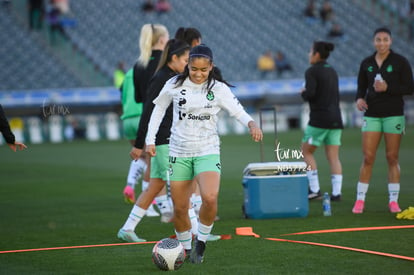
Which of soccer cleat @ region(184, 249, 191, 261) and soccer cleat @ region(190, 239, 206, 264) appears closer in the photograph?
soccer cleat @ region(190, 239, 206, 264)

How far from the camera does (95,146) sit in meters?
27.2

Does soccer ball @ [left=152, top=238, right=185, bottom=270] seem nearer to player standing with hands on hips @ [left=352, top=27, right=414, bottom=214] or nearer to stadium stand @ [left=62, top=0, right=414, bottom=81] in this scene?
player standing with hands on hips @ [left=352, top=27, right=414, bottom=214]

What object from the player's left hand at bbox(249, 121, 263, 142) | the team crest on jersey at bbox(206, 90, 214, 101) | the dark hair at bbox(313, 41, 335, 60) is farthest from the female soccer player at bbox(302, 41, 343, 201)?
the player's left hand at bbox(249, 121, 263, 142)

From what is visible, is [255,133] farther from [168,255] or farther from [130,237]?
[130,237]

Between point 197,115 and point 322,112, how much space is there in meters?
5.08

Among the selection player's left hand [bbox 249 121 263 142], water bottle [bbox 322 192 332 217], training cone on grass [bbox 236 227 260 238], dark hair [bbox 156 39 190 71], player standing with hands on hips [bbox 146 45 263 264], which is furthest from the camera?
water bottle [bbox 322 192 332 217]

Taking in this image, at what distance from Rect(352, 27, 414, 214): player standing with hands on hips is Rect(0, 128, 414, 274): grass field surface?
446 millimetres

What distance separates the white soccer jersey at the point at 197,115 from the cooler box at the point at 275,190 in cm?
264

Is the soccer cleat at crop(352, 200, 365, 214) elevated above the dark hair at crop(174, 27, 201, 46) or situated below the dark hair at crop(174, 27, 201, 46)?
below

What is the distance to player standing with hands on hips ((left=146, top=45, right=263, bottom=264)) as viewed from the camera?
707cm

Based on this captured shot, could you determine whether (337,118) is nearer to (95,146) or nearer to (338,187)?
(338,187)

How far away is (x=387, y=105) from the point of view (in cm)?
1009

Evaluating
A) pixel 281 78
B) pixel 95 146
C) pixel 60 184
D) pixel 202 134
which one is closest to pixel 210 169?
pixel 202 134

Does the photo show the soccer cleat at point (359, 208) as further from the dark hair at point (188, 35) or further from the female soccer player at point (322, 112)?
the dark hair at point (188, 35)
